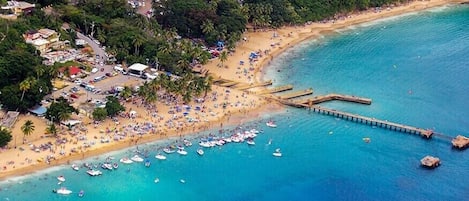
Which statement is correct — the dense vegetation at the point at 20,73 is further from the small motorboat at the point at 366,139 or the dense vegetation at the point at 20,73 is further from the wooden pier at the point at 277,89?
the small motorboat at the point at 366,139

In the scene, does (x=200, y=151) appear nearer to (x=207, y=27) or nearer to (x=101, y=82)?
(x=101, y=82)

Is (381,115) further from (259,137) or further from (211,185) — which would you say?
(211,185)

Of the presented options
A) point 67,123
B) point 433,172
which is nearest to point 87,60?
point 67,123

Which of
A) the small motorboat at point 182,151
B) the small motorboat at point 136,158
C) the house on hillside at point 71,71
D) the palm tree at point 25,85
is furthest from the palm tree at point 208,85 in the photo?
the palm tree at point 25,85

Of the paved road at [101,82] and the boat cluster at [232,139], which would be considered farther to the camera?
the paved road at [101,82]

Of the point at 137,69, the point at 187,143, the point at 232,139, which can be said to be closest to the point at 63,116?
the point at 187,143

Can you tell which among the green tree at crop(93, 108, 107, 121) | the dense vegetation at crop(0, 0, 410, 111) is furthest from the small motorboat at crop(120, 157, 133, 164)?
the dense vegetation at crop(0, 0, 410, 111)

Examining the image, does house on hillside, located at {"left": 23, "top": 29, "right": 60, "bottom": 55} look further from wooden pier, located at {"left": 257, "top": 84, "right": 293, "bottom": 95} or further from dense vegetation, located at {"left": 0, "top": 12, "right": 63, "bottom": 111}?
wooden pier, located at {"left": 257, "top": 84, "right": 293, "bottom": 95}
